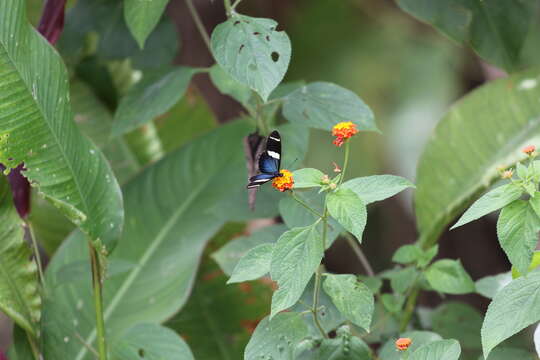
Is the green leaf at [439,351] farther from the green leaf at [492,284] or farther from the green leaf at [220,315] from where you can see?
the green leaf at [220,315]

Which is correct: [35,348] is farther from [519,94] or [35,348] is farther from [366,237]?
[366,237]

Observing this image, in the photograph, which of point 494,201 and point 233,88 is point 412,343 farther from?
point 233,88

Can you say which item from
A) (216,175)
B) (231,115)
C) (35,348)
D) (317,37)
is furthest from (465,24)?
(317,37)

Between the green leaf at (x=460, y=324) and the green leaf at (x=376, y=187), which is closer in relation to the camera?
the green leaf at (x=376, y=187)

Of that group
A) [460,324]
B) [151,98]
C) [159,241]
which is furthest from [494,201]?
[159,241]

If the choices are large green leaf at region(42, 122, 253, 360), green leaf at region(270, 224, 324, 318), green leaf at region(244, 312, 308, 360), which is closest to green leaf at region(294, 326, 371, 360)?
green leaf at region(244, 312, 308, 360)

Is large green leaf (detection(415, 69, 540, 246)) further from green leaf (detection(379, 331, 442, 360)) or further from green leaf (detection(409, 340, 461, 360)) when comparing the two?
green leaf (detection(409, 340, 461, 360))

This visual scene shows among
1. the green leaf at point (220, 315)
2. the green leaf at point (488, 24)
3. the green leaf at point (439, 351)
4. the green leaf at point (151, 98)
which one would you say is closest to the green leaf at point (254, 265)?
the green leaf at point (439, 351)
